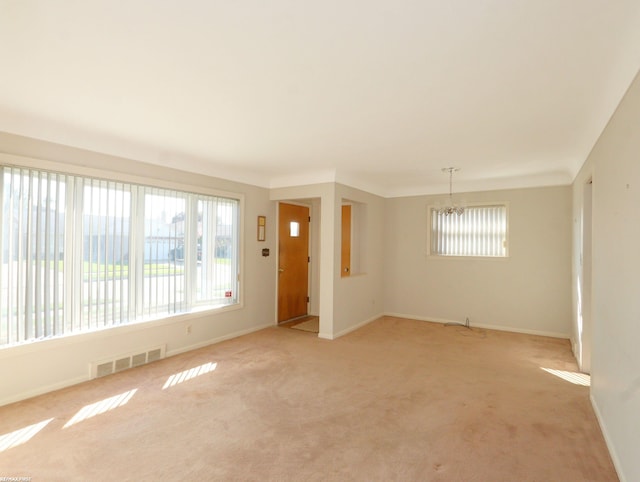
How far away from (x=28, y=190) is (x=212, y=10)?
103 inches

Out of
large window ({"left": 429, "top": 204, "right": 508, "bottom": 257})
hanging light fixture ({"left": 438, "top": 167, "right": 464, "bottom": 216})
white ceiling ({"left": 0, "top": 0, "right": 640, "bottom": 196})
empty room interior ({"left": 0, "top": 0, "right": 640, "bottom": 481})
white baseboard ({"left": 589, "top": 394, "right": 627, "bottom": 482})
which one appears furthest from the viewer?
large window ({"left": 429, "top": 204, "right": 508, "bottom": 257})

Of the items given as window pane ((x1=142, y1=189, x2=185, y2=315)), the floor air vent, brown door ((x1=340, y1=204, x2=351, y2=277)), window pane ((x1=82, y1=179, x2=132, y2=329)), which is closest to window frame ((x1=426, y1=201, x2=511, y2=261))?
brown door ((x1=340, y1=204, x2=351, y2=277))

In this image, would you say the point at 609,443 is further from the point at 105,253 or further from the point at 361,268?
the point at 105,253

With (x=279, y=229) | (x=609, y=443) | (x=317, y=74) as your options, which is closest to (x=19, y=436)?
(x=317, y=74)

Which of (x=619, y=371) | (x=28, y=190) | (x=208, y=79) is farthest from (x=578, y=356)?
(x=28, y=190)

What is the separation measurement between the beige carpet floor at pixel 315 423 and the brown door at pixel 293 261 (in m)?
1.78

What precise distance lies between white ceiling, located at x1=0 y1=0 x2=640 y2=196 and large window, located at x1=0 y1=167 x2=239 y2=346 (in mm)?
511

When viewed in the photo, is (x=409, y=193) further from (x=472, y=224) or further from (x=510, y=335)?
(x=510, y=335)

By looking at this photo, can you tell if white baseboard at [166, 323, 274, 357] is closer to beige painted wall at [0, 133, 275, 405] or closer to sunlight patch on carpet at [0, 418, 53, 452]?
beige painted wall at [0, 133, 275, 405]

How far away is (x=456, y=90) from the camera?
2.33 meters

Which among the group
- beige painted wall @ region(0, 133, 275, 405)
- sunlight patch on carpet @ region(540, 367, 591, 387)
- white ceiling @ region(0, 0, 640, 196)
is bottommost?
sunlight patch on carpet @ region(540, 367, 591, 387)

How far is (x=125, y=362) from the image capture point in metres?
3.67

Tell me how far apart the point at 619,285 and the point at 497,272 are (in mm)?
3600

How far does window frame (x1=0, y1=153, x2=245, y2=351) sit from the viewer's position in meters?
2.99
